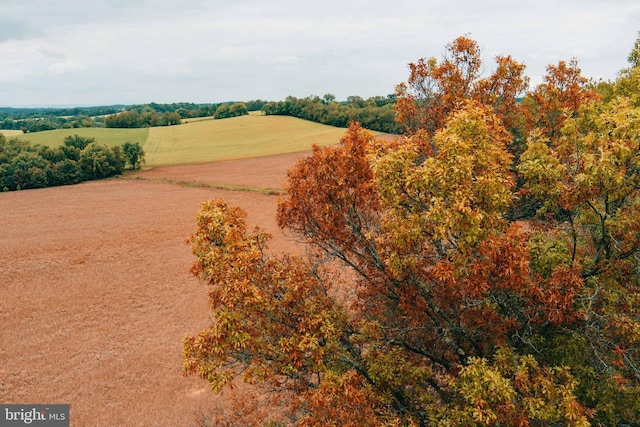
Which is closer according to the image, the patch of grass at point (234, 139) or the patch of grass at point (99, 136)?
the patch of grass at point (234, 139)

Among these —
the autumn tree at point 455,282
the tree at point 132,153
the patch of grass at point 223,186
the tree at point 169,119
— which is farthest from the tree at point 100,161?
the autumn tree at point 455,282

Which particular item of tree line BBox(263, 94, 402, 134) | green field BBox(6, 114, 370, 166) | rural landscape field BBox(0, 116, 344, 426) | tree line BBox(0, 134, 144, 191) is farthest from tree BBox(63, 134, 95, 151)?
tree line BBox(263, 94, 402, 134)

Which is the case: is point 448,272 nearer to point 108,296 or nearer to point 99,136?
point 108,296

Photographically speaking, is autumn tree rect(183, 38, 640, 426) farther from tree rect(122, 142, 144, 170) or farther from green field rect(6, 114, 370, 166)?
tree rect(122, 142, 144, 170)

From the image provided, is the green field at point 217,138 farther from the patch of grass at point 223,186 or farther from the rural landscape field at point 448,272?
the rural landscape field at point 448,272

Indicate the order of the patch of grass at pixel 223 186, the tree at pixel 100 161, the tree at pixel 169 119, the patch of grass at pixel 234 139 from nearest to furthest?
the patch of grass at pixel 223 186 → the tree at pixel 100 161 → the patch of grass at pixel 234 139 → the tree at pixel 169 119

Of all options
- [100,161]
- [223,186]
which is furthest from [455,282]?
[100,161]
